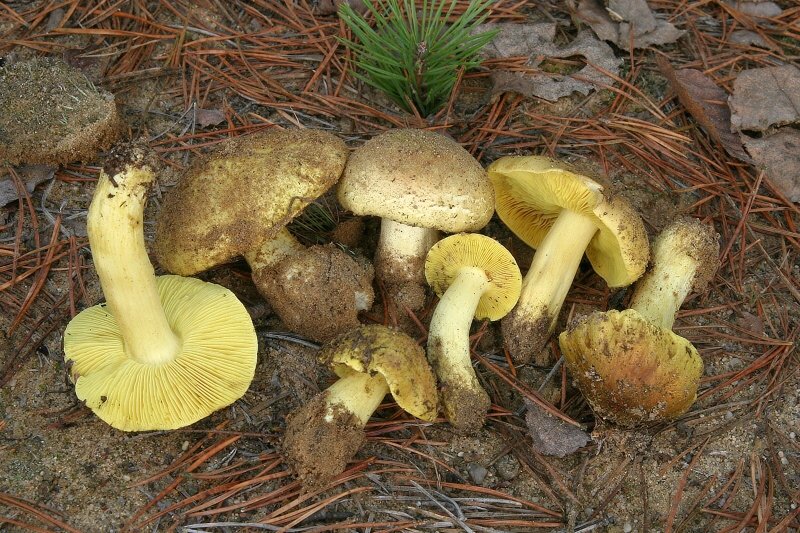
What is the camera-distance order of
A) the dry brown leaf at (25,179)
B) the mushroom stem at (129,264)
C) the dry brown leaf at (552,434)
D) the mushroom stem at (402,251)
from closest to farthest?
1. the mushroom stem at (129,264)
2. the dry brown leaf at (552,434)
3. the mushroom stem at (402,251)
4. the dry brown leaf at (25,179)

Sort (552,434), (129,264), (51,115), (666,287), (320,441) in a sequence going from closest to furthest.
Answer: (129,264) < (320,441) < (552,434) < (666,287) < (51,115)

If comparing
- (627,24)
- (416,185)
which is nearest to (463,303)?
(416,185)

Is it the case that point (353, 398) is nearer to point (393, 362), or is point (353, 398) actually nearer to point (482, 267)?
point (393, 362)

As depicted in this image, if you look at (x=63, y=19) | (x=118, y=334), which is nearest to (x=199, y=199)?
(x=118, y=334)

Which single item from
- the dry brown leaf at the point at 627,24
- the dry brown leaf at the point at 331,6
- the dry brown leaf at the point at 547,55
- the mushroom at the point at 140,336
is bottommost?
the mushroom at the point at 140,336

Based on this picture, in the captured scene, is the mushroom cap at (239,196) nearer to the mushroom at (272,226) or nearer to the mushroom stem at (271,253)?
the mushroom at (272,226)

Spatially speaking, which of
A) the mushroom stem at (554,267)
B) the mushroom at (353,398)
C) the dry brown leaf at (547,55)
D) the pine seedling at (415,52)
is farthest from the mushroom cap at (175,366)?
the dry brown leaf at (547,55)

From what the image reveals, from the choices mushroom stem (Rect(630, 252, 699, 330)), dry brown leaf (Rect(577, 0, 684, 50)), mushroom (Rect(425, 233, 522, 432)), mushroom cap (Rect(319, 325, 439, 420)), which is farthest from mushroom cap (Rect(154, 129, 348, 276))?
dry brown leaf (Rect(577, 0, 684, 50))
